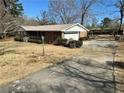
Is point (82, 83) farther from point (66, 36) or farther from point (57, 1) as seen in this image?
point (57, 1)

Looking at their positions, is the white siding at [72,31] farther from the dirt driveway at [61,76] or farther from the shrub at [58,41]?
the dirt driveway at [61,76]

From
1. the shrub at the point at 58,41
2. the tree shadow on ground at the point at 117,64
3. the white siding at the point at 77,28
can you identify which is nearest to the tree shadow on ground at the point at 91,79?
the tree shadow on ground at the point at 117,64

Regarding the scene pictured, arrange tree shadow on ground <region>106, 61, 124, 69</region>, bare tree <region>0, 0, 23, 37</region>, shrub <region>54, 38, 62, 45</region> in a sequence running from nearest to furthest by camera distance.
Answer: tree shadow on ground <region>106, 61, 124, 69</region> < shrub <region>54, 38, 62, 45</region> < bare tree <region>0, 0, 23, 37</region>

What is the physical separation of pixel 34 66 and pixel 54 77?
10.9ft

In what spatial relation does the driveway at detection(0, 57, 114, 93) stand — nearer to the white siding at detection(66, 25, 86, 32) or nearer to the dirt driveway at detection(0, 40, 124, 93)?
the dirt driveway at detection(0, 40, 124, 93)

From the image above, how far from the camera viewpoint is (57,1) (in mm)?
50750

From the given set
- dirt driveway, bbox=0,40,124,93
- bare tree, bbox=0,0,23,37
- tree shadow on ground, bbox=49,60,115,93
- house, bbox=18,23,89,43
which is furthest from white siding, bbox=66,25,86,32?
tree shadow on ground, bbox=49,60,115,93

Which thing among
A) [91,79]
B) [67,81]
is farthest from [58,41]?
[67,81]

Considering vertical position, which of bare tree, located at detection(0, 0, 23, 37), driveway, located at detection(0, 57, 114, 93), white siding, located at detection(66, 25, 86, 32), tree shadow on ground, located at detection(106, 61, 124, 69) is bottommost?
driveway, located at detection(0, 57, 114, 93)

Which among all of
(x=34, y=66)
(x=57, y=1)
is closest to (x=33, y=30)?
(x=57, y=1)

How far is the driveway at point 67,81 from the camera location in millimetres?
9094

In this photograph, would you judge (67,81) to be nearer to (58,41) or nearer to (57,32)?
(58,41)

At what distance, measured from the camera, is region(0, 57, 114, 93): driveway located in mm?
9094

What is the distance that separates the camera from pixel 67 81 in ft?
33.7
